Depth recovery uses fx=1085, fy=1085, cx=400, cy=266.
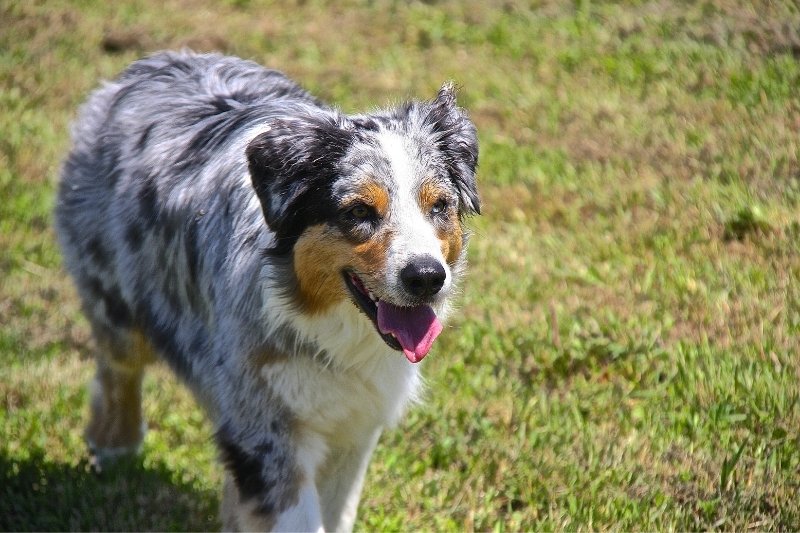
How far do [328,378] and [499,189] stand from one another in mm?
4252

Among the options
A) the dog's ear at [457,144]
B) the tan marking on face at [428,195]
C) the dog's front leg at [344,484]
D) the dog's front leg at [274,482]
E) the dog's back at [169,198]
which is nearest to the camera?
the tan marking on face at [428,195]

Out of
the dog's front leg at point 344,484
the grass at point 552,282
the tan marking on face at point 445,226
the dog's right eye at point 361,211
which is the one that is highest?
the dog's right eye at point 361,211

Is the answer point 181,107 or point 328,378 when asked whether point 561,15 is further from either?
point 328,378

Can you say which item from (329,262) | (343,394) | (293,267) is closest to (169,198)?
(293,267)

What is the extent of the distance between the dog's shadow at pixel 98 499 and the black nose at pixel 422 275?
211 centimetres

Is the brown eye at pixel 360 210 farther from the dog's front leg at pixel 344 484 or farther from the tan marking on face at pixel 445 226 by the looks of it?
the dog's front leg at pixel 344 484

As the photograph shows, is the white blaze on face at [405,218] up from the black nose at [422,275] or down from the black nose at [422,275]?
up

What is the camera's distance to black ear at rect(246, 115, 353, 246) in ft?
13.5

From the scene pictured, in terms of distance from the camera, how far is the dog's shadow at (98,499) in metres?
5.38

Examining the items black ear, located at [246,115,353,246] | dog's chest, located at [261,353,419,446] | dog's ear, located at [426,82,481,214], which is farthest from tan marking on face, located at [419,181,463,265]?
dog's chest, located at [261,353,419,446]

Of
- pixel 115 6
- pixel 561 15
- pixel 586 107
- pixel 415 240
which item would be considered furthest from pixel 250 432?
pixel 115 6

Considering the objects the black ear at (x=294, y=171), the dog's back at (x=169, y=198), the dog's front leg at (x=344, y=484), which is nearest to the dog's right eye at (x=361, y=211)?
the black ear at (x=294, y=171)

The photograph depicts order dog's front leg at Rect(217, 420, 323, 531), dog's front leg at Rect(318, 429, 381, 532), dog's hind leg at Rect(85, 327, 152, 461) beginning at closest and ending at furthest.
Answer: dog's front leg at Rect(217, 420, 323, 531)
dog's front leg at Rect(318, 429, 381, 532)
dog's hind leg at Rect(85, 327, 152, 461)

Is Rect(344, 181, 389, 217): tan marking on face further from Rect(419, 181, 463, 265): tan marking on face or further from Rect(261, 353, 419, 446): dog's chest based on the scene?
Rect(261, 353, 419, 446): dog's chest
